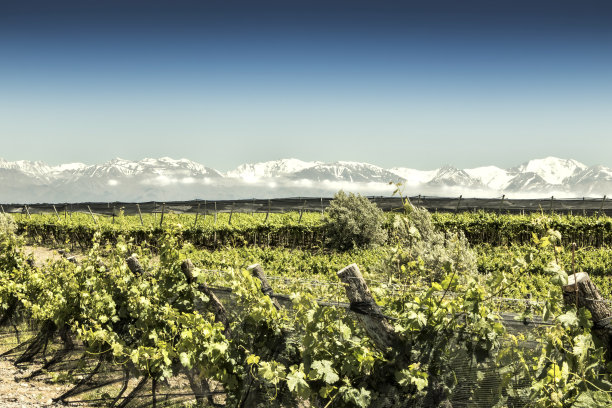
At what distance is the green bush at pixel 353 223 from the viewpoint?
18375mm

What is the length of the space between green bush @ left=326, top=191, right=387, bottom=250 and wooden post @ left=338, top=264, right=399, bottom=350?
1470cm

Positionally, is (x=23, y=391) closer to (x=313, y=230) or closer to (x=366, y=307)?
(x=366, y=307)

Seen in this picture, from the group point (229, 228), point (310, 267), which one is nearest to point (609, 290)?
point (310, 267)

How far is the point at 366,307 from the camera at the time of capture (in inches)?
130

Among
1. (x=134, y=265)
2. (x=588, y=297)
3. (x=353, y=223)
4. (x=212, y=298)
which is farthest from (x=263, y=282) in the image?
(x=353, y=223)

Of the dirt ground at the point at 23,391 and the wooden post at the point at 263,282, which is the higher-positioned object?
the wooden post at the point at 263,282

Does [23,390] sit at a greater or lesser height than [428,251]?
lesser

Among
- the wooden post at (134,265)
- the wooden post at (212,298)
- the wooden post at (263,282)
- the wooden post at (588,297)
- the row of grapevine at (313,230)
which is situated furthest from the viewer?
the row of grapevine at (313,230)

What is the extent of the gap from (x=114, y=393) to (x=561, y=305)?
17.6ft

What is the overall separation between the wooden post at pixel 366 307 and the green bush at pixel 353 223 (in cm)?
1470

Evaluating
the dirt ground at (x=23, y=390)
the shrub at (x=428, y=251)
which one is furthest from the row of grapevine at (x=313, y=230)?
the dirt ground at (x=23, y=390)

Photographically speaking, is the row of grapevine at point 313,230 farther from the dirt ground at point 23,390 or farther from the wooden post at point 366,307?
the wooden post at point 366,307

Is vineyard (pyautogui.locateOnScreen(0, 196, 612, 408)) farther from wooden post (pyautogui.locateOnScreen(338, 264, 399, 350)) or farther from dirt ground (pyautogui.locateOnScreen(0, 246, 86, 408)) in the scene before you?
dirt ground (pyautogui.locateOnScreen(0, 246, 86, 408))

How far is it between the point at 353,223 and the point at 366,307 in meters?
15.0
